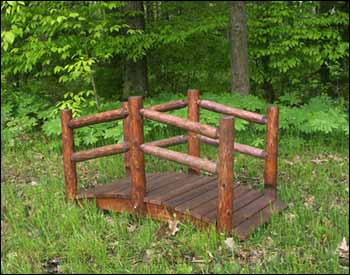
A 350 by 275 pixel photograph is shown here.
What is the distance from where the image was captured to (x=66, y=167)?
623 centimetres

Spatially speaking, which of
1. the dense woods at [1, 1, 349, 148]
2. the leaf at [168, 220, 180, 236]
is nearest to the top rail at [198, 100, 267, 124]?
the leaf at [168, 220, 180, 236]

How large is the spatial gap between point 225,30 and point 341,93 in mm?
3436

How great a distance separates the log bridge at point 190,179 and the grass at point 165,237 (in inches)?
6.7

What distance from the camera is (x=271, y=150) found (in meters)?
5.81

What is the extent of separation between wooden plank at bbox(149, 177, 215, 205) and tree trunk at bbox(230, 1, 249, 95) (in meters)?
3.50

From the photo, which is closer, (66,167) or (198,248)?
(198,248)

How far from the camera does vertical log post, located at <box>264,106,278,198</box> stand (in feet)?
18.8

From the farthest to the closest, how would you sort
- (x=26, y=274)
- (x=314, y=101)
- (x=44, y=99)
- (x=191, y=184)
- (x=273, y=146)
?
(x=44, y=99) → (x=314, y=101) → (x=191, y=184) → (x=273, y=146) → (x=26, y=274)

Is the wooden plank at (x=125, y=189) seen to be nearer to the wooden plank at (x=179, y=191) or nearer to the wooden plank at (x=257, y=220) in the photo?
the wooden plank at (x=179, y=191)

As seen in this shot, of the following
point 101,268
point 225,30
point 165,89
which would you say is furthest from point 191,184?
A: point 225,30

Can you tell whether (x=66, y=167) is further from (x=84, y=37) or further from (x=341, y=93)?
(x=341, y=93)

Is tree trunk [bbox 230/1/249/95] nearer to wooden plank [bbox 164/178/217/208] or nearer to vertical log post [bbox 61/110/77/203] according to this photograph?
wooden plank [bbox 164/178/217/208]

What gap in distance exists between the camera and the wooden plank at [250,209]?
5190 millimetres

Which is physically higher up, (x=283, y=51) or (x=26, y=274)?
(x=283, y=51)
